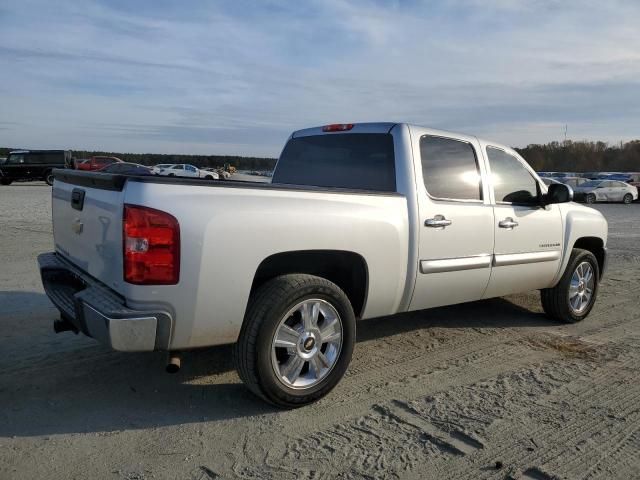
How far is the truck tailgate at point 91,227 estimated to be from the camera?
3.12m

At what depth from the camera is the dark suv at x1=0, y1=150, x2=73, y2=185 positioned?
3083cm

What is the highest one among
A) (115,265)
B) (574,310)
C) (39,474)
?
(115,265)

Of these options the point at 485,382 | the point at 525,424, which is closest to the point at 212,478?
the point at 525,424

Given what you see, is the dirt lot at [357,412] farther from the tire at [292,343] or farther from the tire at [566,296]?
the tire at [566,296]

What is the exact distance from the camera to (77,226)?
12.2ft

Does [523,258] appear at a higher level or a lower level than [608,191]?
lower

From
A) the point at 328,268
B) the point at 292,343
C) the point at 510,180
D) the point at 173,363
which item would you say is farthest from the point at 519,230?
the point at 173,363

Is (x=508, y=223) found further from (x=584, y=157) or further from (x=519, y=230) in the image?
(x=584, y=157)

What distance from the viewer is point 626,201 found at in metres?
31.3

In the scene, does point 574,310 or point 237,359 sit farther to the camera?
point 574,310

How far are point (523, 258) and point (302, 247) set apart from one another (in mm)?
2505

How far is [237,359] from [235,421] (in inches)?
14.6

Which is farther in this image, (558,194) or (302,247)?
(558,194)

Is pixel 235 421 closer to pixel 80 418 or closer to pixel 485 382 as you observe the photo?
pixel 80 418
